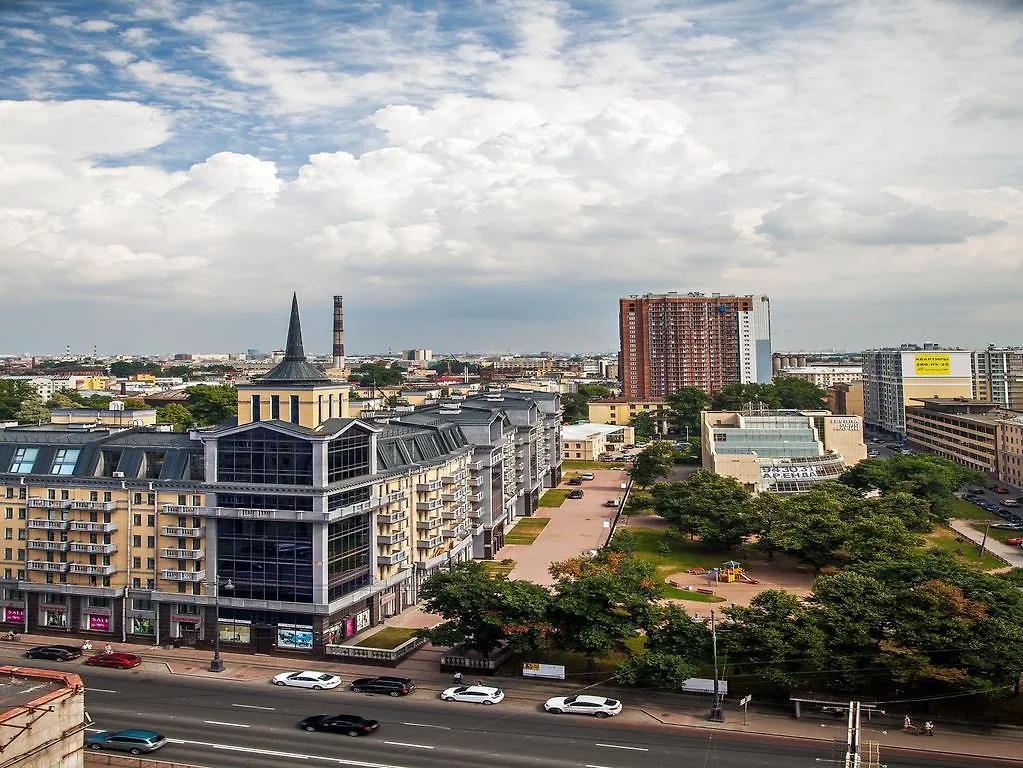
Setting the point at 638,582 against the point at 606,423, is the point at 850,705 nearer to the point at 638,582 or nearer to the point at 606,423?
the point at 638,582

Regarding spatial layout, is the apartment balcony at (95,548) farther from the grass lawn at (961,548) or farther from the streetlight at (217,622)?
the grass lawn at (961,548)

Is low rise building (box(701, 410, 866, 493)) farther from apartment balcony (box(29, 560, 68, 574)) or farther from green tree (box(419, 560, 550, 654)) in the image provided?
apartment balcony (box(29, 560, 68, 574))

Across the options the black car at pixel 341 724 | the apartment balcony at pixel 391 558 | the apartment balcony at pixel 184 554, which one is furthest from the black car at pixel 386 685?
the apartment balcony at pixel 184 554

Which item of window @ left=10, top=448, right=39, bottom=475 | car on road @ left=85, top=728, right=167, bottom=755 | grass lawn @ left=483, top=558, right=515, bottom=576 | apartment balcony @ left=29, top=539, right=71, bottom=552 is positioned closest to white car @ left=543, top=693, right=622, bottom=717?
car on road @ left=85, top=728, right=167, bottom=755

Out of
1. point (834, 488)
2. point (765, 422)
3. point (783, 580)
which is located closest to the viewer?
point (783, 580)

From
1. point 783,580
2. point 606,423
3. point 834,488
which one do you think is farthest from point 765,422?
point 606,423

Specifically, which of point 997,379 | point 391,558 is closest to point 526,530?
point 391,558
